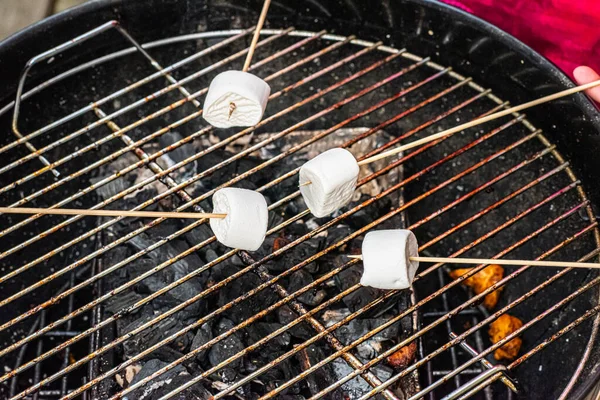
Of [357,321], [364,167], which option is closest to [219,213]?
[357,321]

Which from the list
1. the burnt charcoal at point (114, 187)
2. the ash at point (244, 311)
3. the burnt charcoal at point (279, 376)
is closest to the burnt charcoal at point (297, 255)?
the ash at point (244, 311)

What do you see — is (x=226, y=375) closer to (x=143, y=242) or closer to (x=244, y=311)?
(x=244, y=311)

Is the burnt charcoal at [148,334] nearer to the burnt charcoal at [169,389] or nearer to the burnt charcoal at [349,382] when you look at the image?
the burnt charcoal at [169,389]

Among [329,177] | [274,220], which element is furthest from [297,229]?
[329,177]

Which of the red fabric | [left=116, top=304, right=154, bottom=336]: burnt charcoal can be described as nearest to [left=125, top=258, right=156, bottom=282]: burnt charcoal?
[left=116, top=304, right=154, bottom=336]: burnt charcoal

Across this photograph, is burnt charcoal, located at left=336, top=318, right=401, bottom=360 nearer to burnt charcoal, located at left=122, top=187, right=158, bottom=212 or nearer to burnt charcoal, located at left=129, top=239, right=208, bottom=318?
burnt charcoal, located at left=129, top=239, right=208, bottom=318
